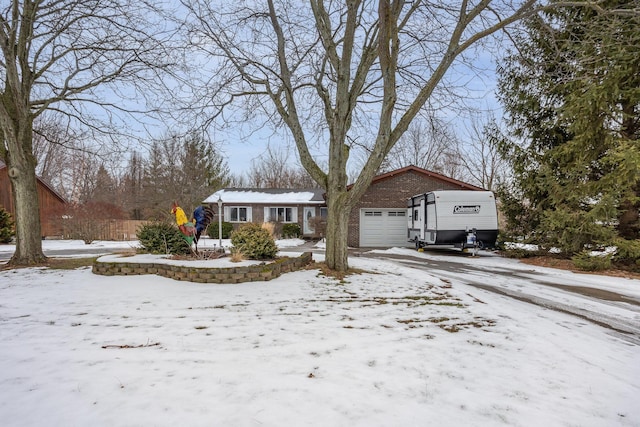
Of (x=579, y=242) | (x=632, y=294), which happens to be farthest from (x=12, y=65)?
(x=579, y=242)

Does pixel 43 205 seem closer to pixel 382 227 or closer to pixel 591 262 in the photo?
pixel 382 227

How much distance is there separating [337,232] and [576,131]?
8.01 m

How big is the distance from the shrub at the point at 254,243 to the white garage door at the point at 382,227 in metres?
10.4

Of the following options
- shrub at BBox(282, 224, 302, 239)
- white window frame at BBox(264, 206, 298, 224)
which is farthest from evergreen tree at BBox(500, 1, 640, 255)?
white window frame at BBox(264, 206, 298, 224)

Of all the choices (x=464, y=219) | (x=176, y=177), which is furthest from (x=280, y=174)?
(x=464, y=219)

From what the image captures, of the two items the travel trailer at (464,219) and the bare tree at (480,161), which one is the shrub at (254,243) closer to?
the travel trailer at (464,219)

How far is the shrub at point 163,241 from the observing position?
8.34m

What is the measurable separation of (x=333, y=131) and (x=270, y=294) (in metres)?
4.40

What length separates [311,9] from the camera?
8172 mm

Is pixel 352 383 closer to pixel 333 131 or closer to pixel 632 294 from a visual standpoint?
pixel 333 131

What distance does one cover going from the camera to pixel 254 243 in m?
7.84

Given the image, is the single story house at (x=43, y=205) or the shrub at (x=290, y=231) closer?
the single story house at (x=43, y=205)

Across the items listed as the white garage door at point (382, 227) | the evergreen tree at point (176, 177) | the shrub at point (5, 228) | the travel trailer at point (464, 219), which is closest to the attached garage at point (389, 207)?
the white garage door at point (382, 227)

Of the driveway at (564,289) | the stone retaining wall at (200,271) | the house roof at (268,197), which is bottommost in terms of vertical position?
the driveway at (564,289)
